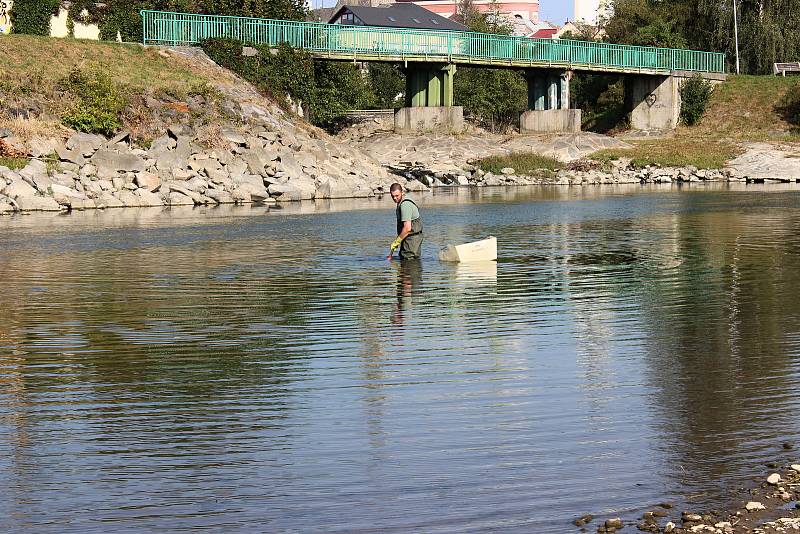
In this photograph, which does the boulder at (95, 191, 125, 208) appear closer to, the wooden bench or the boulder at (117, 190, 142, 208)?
the boulder at (117, 190, 142, 208)

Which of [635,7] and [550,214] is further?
[635,7]

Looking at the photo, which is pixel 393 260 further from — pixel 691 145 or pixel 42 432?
pixel 691 145

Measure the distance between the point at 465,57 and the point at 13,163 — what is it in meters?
33.6

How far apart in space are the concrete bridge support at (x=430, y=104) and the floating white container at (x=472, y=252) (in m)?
46.7

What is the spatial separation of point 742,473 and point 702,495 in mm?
642

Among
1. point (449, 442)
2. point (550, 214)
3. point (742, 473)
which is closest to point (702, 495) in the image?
point (742, 473)

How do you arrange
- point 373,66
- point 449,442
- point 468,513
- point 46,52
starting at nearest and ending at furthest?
point 468,513 < point 449,442 < point 46,52 < point 373,66

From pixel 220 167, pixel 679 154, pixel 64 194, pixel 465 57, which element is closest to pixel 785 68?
pixel 679 154

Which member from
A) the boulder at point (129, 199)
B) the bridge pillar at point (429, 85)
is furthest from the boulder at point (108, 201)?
the bridge pillar at point (429, 85)

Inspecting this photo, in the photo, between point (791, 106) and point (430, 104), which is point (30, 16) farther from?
point (791, 106)

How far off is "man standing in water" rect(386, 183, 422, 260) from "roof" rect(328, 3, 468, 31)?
84248 millimetres

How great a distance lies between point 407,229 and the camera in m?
24.0

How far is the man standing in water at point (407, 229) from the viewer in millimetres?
23875

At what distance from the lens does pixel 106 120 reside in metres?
48.0
